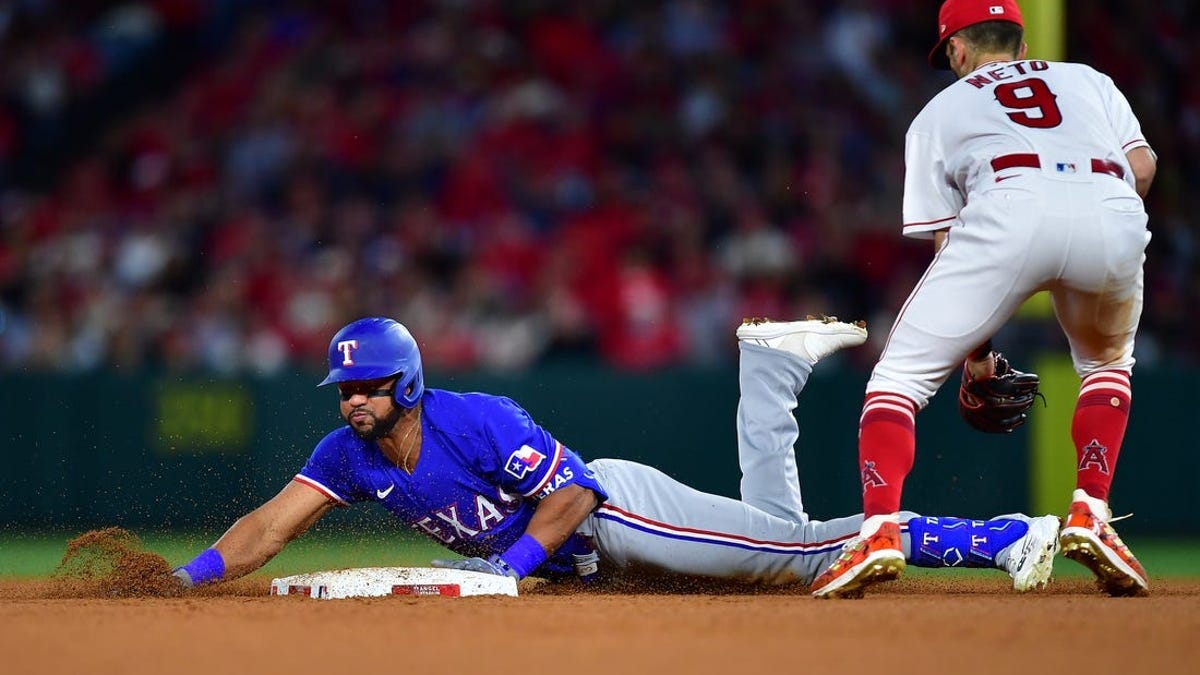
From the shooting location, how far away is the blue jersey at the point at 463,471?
4.99m

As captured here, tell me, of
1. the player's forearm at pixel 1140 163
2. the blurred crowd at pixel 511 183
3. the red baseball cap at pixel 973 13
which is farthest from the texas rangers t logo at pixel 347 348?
the blurred crowd at pixel 511 183

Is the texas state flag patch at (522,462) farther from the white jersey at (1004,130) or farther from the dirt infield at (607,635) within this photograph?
the white jersey at (1004,130)

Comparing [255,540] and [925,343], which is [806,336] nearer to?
[925,343]

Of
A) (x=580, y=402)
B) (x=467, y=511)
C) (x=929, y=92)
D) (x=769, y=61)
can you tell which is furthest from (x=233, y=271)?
(x=467, y=511)

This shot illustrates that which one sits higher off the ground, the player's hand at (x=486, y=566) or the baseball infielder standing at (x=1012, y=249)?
the baseball infielder standing at (x=1012, y=249)

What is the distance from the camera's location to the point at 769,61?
11562mm

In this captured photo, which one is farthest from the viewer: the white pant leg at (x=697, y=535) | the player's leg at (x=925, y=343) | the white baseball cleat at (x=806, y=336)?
the white baseball cleat at (x=806, y=336)

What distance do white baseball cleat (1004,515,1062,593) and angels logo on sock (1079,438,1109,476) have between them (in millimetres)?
248

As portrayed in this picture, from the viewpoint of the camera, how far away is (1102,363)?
5039 millimetres

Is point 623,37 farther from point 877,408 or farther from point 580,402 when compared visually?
point 877,408

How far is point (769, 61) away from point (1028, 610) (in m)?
7.75

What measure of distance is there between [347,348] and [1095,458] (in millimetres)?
2296

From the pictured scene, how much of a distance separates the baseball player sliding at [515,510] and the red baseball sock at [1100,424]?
266mm

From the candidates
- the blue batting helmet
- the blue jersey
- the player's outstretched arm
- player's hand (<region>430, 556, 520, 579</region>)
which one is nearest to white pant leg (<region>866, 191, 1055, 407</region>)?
the blue jersey
